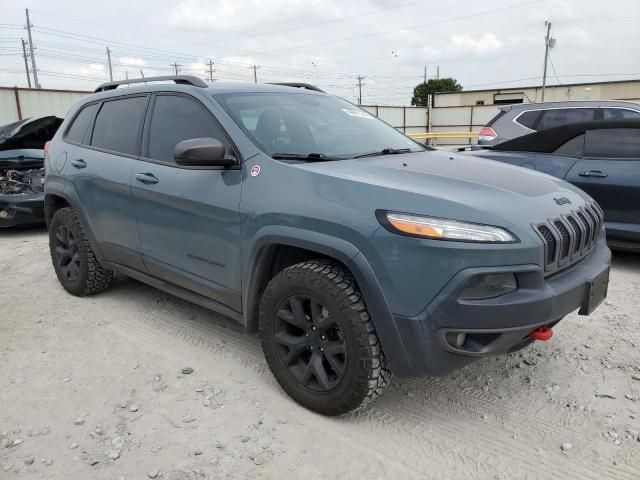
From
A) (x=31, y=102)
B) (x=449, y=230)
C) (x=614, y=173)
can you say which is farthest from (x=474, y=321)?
(x=31, y=102)

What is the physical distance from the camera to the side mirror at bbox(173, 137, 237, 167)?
2.87 meters

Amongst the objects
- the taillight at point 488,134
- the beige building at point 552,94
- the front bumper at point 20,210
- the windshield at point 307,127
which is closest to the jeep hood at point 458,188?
the windshield at point 307,127

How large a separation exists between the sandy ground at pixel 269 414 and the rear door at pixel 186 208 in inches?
21.1

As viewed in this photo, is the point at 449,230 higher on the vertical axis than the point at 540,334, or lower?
higher

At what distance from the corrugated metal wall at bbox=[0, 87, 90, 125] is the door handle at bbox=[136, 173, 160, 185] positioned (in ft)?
47.9

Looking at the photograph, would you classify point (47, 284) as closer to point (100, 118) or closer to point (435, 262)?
point (100, 118)

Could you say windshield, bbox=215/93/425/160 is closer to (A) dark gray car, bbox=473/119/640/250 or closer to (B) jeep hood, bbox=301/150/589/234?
(B) jeep hood, bbox=301/150/589/234

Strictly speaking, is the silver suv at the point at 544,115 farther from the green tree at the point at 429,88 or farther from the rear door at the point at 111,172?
the green tree at the point at 429,88

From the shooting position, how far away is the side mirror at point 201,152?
287cm

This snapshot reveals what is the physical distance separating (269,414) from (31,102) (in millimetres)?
18544

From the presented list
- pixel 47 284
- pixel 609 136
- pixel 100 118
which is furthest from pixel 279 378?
pixel 609 136

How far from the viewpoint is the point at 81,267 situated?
444cm

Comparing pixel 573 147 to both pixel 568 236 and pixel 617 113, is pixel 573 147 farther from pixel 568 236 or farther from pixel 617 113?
pixel 568 236

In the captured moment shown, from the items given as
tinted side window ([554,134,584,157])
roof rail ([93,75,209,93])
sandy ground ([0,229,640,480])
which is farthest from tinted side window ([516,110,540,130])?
roof rail ([93,75,209,93])
